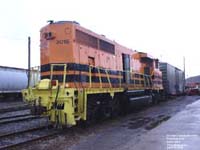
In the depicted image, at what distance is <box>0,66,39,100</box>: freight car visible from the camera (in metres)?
35.0

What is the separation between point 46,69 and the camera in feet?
46.7

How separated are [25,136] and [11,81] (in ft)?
79.9

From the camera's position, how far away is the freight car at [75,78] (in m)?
13.0

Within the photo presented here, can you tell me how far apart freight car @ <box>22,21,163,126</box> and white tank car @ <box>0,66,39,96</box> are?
19391 millimetres

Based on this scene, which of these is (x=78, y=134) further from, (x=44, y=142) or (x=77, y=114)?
(x=44, y=142)

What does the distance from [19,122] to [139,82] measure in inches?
307

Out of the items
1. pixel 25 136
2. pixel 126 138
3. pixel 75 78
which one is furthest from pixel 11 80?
pixel 126 138

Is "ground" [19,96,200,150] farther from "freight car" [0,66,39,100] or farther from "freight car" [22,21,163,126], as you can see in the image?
"freight car" [0,66,39,100]

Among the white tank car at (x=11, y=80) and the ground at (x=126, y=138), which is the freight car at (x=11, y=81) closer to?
the white tank car at (x=11, y=80)

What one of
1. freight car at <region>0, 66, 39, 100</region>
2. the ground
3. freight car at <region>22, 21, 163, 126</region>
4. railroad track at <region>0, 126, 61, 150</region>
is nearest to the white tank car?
freight car at <region>0, 66, 39, 100</region>

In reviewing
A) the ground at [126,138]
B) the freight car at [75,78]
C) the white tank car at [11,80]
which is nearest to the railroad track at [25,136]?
the ground at [126,138]

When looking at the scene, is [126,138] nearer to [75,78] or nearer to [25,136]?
[75,78]

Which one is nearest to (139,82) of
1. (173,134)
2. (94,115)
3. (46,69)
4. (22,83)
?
(94,115)

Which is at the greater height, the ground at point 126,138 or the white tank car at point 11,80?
the white tank car at point 11,80
